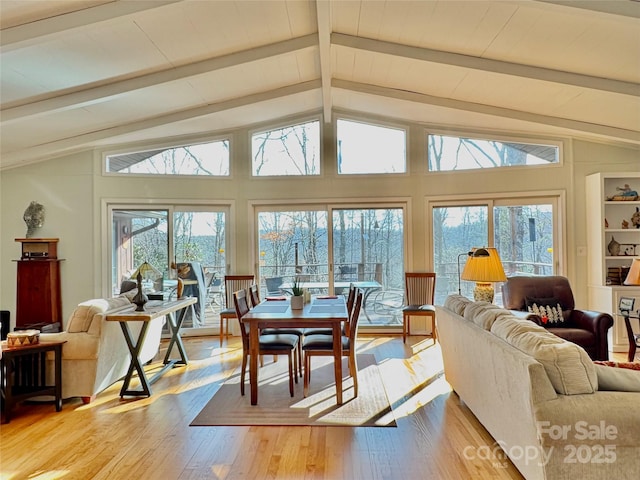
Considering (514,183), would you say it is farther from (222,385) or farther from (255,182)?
(222,385)

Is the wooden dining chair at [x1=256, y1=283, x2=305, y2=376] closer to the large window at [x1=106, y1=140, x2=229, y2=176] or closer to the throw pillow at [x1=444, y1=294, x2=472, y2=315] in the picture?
the throw pillow at [x1=444, y1=294, x2=472, y2=315]

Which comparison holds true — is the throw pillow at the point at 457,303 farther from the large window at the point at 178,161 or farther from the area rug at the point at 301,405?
the large window at the point at 178,161

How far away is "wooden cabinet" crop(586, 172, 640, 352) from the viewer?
474 cm

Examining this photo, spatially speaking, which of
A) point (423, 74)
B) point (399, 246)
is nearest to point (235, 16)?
point (423, 74)

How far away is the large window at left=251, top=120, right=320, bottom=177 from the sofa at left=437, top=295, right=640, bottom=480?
430cm

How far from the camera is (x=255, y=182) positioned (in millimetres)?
5941

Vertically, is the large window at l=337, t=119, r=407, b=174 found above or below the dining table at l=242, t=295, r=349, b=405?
above

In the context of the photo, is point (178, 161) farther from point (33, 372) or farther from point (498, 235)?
point (498, 235)

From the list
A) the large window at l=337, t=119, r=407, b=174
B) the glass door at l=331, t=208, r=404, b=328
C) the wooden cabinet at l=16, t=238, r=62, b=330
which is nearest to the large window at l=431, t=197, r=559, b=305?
the glass door at l=331, t=208, r=404, b=328

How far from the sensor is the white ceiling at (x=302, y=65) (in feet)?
9.64

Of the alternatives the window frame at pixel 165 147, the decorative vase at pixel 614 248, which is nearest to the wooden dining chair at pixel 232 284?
the window frame at pixel 165 147

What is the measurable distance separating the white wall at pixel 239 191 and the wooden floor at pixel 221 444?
271 cm

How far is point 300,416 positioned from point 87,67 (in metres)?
3.57

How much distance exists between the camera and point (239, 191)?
19.5ft
